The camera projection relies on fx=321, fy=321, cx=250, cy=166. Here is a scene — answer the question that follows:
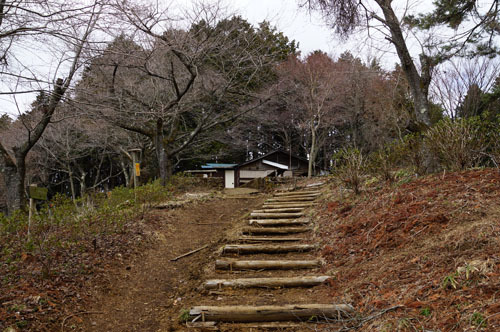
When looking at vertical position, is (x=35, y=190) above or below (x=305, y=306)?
above

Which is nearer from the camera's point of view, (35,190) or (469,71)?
(35,190)

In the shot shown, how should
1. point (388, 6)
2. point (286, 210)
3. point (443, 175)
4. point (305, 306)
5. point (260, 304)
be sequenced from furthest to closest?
point (286, 210) < point (388, 6) < point (443, 175) < point (260, 304) < point (305, 306)

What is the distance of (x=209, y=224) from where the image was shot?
8789 millimetres

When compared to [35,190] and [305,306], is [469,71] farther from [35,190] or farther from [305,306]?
[35,190]

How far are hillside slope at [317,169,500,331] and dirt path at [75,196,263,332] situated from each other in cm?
212

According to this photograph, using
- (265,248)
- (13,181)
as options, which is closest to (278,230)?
(265,248)

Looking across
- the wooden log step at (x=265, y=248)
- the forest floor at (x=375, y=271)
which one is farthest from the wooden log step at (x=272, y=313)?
the wooden log step at (x=265, y=248)

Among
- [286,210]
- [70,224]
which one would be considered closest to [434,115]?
[286,210]

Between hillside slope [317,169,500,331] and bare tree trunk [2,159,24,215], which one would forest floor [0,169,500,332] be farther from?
bare tree trunk [2,159,24,215]

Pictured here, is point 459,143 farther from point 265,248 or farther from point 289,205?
point 289,205

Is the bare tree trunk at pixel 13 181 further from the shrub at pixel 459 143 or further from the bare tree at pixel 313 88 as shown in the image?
the bare tree at pixel 313 88

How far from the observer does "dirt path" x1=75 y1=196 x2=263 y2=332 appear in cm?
392

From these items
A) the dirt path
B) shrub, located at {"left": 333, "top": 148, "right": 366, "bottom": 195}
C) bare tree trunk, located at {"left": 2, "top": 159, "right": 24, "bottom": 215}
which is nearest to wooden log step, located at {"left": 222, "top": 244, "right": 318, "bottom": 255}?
the dirt path

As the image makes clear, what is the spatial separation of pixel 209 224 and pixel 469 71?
14507 millimetres
